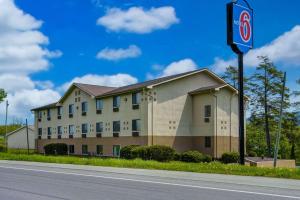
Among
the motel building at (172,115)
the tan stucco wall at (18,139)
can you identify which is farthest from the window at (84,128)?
the tan stucco wall at (18,139)

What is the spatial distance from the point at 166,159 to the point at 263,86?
27.9 meters

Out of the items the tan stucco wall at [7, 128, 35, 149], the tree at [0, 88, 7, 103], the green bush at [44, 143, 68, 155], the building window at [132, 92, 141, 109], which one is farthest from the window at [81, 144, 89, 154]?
the tan stucco wall at [7, 128, 35, 149]

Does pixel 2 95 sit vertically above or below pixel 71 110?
above

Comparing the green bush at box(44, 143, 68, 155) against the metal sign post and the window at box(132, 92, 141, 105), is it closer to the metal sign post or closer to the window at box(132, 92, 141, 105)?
the window at box(132, 92, 141, 105)

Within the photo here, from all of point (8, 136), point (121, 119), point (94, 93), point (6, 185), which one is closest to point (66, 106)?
point (94, 93)

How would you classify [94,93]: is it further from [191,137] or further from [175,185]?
[175,185]

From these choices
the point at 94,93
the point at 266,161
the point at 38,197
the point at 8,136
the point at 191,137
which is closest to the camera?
the point at 38,197

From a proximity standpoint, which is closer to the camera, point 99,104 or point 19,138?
point 99,104

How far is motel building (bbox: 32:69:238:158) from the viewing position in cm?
4491

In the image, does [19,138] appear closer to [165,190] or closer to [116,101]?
[116,101]

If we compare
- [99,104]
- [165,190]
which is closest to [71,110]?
[99,104]

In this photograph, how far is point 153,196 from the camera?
11.5 metres

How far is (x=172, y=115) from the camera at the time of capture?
46000mm

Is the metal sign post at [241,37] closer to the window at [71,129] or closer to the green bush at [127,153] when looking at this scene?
the green bush at [127,153]
